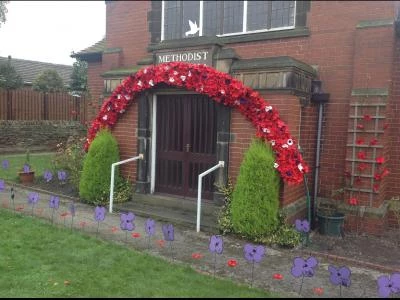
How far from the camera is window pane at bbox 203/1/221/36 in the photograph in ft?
29.1

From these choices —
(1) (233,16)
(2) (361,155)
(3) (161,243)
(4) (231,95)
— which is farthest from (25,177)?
(2) (361,155)

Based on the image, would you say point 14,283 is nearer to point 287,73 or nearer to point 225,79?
point 225,79

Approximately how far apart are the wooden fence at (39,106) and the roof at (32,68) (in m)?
10.2

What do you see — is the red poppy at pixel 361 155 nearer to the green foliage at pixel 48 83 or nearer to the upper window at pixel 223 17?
the upper window at pixel 223 17

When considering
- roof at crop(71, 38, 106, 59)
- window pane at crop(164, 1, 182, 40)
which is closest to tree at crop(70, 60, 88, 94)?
roof at crop(71, 38, 106, 59)

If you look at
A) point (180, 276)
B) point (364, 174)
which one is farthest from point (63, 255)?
point (364, 174)

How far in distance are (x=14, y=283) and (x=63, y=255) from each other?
0.91 m

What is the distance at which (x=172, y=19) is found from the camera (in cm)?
948

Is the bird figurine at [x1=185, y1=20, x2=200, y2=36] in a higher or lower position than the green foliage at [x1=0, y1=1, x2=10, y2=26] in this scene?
lower

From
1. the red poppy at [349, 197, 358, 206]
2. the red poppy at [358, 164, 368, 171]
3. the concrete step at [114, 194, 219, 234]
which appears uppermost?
the red poppy at [358, 164, 368, 171]

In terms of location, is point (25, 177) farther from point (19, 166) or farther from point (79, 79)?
point (79, 79)

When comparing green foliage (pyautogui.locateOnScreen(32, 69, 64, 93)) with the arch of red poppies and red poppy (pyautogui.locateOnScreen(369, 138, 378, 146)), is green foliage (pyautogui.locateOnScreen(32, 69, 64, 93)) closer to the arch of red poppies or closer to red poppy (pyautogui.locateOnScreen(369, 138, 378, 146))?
the arch of red poppies

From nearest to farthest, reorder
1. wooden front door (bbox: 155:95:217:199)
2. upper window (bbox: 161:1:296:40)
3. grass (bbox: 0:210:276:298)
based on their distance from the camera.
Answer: grass (bbox: 0:210:276:298) → wooden front door (bbox: 155:95:217:199) → upper window (bbox: 161:1:296:40)

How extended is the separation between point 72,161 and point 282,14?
597 centimetres
